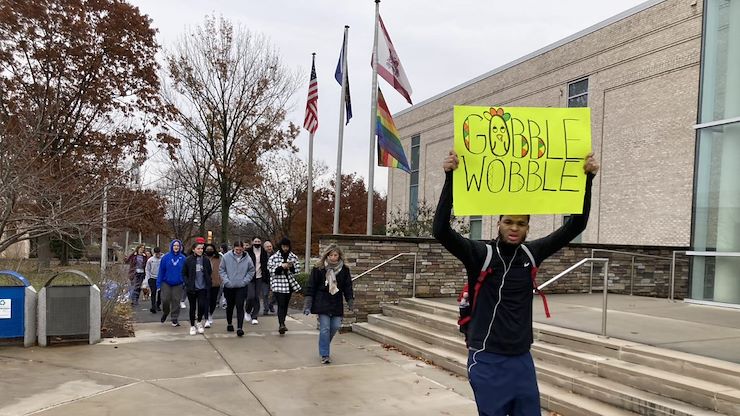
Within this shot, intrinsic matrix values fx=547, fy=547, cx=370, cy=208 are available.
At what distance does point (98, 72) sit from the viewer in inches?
938

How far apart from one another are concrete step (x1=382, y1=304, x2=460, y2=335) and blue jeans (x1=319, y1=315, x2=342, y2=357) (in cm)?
181

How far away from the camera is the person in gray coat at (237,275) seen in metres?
9.65

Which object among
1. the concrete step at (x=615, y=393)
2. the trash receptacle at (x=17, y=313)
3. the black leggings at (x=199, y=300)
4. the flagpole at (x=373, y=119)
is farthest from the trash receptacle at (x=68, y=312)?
the concrete step at (x=615, y=393)

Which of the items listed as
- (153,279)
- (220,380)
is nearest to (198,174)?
(153,279)

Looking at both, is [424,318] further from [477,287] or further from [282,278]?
[477,287]

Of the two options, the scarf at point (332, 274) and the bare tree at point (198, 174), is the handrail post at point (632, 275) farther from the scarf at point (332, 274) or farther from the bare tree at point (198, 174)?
the bare tree at point (198, 174)

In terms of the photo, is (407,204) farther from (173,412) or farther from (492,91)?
(173,412)

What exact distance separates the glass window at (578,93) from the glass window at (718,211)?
14337mm

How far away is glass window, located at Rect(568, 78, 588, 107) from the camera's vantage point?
23517 mm

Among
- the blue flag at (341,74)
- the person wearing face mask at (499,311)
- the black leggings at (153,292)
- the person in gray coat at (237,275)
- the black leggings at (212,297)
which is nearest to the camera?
the person wearing face mask at (499,311)

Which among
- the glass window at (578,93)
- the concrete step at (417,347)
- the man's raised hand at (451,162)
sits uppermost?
the glass window at (578,93)

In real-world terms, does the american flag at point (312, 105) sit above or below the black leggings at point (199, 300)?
above

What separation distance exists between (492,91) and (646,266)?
18265 mm

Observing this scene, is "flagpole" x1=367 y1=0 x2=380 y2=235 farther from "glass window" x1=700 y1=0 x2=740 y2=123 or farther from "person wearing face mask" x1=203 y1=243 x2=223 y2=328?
"glass window" x1=700 y1=0 x2=740 y2=123
